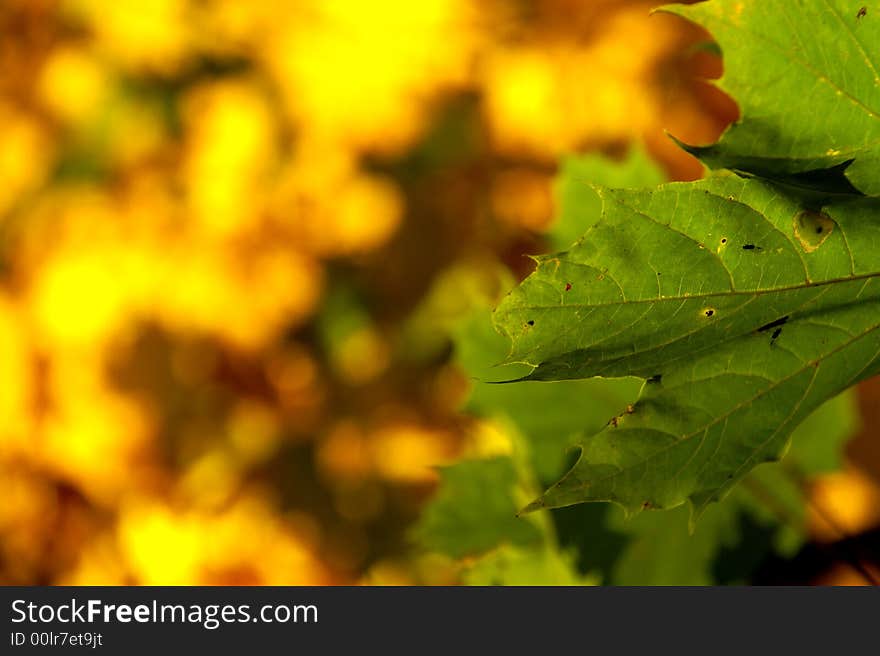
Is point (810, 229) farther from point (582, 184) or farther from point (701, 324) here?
point (582, 184)

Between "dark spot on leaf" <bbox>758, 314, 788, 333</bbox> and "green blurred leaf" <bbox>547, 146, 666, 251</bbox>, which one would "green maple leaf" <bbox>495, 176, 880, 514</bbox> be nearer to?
"dark spot on leaf" <bbox>758, 314, 788, 333</bbox>

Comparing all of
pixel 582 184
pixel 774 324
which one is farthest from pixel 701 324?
pixel 582 184

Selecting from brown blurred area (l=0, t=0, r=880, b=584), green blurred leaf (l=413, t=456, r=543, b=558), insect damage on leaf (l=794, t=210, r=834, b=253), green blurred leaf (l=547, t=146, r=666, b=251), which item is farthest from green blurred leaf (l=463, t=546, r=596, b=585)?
brown blurred area (l=0, t=0, r=880, b=584)

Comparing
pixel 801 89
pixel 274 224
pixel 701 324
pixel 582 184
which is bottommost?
pixel 701 324

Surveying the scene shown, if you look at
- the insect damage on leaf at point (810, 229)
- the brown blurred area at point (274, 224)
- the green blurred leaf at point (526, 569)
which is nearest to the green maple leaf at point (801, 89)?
the insect damage on leaf at point (810, 229)
